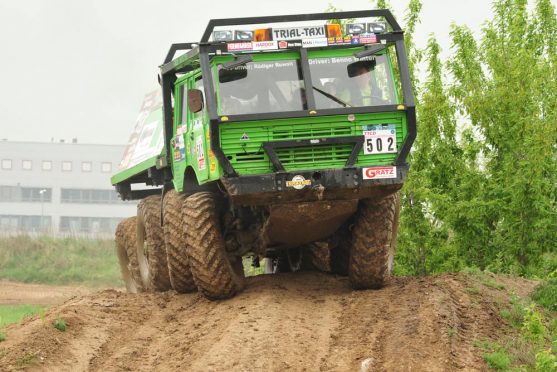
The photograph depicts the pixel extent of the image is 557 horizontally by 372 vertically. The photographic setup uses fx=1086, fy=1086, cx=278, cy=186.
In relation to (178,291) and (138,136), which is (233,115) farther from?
(138,136)

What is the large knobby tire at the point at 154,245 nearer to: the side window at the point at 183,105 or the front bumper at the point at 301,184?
the side window at the point at 183,105

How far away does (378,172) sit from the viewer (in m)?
13.3

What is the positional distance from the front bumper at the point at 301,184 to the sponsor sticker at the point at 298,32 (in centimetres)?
182

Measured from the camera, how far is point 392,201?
1426 centimetres

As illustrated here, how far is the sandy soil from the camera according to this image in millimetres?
26888

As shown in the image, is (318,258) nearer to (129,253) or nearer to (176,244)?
(176,244)

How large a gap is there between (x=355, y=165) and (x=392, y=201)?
121cm

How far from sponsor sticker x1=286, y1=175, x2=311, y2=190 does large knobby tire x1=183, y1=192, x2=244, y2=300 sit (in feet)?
4.60

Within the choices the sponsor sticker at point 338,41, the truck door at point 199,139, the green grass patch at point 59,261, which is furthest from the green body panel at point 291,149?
the green grass patch at point 59,261

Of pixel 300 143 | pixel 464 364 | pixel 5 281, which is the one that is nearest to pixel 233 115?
pixel 300 143

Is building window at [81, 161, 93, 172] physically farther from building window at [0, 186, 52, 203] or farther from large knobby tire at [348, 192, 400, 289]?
large knobby tire at [348, 192, 400, 289]

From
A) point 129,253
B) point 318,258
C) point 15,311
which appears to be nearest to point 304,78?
point 318,258

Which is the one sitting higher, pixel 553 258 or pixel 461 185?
pixel 461 185

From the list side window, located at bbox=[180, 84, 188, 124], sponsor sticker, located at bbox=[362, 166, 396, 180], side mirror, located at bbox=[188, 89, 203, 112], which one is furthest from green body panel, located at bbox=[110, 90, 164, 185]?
sponsor sticker, located at bbox=[362, 166, 396, 180]
